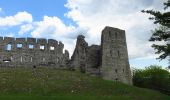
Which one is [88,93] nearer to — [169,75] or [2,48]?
[2,48]

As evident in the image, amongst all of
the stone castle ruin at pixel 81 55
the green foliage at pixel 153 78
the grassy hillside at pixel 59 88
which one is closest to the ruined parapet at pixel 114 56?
the stone castle ruin at pixel 81 55

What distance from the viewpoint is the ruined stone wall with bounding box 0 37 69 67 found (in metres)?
73.1

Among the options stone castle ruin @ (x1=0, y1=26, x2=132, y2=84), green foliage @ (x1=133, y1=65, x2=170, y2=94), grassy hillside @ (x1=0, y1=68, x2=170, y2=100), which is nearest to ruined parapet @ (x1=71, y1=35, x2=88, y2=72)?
stone castle ruin @ (x1=0, y1=26, x2=132, y2=84)

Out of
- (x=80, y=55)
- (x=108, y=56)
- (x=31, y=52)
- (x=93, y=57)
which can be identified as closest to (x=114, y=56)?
(x=108, y=56)

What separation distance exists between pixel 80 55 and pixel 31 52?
→ 33.7 feet

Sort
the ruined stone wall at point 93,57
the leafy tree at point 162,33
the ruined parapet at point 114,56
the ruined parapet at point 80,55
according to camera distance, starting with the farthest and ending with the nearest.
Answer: the ruined stone wall at point 93,57, the ruined parapet at point 114,56, the ruined parapet at point 80,55, the leafy tree at point 162,33

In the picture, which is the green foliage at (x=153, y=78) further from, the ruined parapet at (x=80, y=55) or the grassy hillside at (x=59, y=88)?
the grassy hillside at (x=59, y=88)

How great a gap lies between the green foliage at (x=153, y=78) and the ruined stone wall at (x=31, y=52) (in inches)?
840

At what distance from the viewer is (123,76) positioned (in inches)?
2926

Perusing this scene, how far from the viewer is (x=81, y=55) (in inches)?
2879

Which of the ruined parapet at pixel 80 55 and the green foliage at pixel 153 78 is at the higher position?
the ruined parapet at pixel 80 55

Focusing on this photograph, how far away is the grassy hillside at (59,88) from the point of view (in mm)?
45409

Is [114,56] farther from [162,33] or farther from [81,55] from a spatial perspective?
[162,33]

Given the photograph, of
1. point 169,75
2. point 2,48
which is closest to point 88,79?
point 2,48
